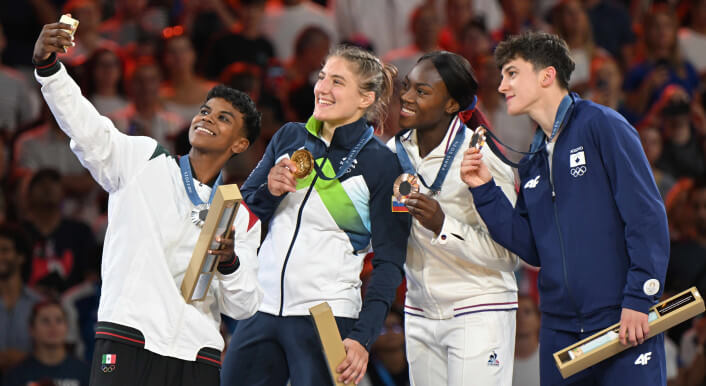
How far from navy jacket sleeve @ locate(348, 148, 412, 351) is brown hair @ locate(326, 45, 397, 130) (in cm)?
31

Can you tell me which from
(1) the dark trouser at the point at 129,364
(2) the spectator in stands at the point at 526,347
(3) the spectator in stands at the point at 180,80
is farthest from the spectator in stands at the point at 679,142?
(1) the dark trouser at the point at 129,364

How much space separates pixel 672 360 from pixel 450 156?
371 centimetres

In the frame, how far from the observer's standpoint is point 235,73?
8344 millimetres

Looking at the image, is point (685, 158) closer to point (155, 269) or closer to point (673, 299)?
point (673, 299)

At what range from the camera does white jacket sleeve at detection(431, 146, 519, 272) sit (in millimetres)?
4363

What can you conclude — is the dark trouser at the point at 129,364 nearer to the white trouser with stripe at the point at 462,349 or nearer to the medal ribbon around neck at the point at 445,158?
the white trouser with stripe at the point at 462,349

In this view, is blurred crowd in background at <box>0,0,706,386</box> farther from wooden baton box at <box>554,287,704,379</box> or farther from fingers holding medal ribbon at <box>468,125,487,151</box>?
wooden baton box at <box>554,287,704,379</box>

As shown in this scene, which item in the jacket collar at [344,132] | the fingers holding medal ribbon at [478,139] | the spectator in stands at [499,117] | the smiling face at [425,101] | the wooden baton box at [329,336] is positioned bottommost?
the wooden baton box at [329,336]

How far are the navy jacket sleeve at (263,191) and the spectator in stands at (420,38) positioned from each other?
492 centimetres

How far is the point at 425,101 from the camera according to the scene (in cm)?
457

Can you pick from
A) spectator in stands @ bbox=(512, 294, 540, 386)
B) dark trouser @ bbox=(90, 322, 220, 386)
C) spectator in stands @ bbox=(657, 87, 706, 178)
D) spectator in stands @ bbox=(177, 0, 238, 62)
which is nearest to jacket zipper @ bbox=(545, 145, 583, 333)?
dark trouser @ bbox=(90, 322, 220, 386)

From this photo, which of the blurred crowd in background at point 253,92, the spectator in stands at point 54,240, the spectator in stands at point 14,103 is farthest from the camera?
the spectator in stands at point 14,103

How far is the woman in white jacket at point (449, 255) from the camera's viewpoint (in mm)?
4336

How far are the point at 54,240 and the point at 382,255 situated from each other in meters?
3.84
